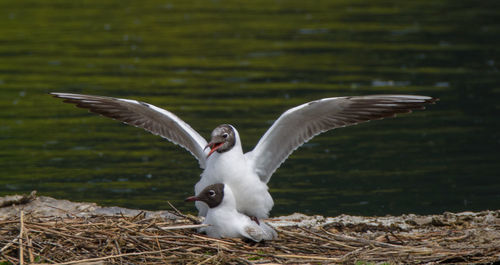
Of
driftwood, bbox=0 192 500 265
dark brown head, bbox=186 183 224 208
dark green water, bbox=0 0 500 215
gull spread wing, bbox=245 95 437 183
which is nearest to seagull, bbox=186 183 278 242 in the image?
dark brown head, bbox=186 183 224 208

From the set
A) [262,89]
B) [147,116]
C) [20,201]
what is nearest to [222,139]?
[147,116]

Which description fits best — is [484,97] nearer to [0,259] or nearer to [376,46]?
[376,46]

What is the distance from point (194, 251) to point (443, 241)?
8.70 ft

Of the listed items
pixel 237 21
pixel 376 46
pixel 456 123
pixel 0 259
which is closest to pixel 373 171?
pixel 456 123

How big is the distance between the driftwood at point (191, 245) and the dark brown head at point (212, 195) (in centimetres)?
28

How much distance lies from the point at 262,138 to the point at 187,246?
2033mm

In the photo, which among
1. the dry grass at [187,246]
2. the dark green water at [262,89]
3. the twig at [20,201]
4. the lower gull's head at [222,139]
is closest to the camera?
the dry grass at [187,246]

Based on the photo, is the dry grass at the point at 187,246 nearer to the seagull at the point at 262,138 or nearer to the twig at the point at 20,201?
the seagull at the point at 262,138

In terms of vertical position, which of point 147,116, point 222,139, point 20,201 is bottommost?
point 20,201

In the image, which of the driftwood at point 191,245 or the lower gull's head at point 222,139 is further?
the lower gull's head at point 222,139

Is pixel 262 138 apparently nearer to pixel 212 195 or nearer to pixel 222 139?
pixel 222 139

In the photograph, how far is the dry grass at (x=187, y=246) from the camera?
7.88 metres

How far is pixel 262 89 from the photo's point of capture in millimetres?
22625

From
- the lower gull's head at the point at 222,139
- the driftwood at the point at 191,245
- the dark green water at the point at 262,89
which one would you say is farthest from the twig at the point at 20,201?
the lower gull's head at the point at 222,139
